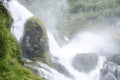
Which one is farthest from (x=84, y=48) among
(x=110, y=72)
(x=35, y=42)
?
(x=35, y=42)

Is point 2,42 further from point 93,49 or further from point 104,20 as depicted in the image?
point 104,20

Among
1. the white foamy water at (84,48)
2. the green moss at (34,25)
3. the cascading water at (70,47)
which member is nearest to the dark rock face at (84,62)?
the cascading water at (70,47)

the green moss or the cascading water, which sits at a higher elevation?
the cascading water

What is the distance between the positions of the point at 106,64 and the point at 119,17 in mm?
48616

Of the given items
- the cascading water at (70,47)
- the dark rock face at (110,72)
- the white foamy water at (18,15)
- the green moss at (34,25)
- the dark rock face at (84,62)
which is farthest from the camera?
the dark rock face at (84,62)

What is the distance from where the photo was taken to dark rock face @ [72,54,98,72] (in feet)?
221

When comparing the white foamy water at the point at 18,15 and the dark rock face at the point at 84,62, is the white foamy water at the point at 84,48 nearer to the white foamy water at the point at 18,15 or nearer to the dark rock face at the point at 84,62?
the dark rock face at the point at 84,62

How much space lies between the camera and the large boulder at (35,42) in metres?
51.6

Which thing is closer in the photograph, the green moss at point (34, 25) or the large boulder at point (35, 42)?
the large boulder at point (35, 42)

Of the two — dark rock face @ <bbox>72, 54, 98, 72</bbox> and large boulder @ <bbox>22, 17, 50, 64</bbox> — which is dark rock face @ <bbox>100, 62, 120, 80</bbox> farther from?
Answer: large boulder @ <bbox>22, 17, 50, 64</bbox>

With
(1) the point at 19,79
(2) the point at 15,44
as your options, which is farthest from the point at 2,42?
(2) the point at 15,44

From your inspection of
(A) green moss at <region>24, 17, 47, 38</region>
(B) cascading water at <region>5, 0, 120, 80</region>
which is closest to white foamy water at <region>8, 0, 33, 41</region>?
(B) cascading water at <region>5, 0, 120, 80</region>

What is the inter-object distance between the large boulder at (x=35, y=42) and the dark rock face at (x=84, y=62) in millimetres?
15634

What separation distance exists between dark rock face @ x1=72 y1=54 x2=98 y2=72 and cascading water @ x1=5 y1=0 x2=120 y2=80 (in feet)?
2.52
